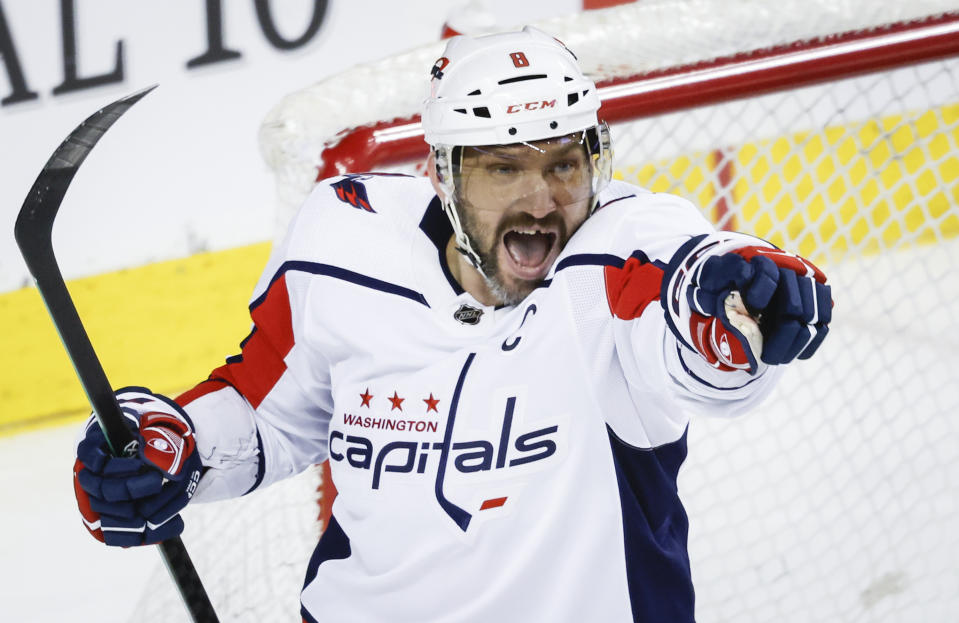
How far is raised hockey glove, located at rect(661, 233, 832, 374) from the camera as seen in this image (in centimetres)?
77

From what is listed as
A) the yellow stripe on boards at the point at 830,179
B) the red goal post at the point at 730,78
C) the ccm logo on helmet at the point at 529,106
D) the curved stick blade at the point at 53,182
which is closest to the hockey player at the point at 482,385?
the ccm logo on helmet at the point at 529,106

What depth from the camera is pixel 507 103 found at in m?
1.17

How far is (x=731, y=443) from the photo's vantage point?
8.32 ft

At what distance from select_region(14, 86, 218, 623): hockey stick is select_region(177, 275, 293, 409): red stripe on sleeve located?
0.54 ft

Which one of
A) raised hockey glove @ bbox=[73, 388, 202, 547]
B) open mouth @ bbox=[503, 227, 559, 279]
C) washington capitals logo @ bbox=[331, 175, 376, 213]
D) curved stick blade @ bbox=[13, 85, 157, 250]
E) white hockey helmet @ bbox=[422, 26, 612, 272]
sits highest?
white hockey helmet @ bbox=[422, 26, 612, 272]

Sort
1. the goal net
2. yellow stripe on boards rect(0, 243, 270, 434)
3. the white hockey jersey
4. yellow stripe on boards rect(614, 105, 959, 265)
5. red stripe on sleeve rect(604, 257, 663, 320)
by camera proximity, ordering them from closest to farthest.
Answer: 1. red stripe on sleeve rect(604, 257, 663, 320)
2. the white hockey jersey
3. the goal net
4. yellow stripe on boards rect(614, 105, 959, 265)
5. yellow stripe on boards rect(0, 243, 270, 434)

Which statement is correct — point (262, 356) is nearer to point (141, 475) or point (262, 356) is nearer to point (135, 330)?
point (141, 475)

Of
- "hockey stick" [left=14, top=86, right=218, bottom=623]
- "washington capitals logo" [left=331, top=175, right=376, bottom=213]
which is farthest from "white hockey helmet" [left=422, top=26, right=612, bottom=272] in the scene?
"hockey stick" [left=14, top=86, right=218, bottom=623]

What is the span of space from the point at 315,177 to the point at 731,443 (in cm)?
147

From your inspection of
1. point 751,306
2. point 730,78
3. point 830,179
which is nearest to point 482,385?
point 751,306

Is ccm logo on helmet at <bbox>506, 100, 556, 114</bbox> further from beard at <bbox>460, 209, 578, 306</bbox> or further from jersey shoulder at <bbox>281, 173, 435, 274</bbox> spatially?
jersey shoulder at <bbox>281, 173, 435, 274</bbox>

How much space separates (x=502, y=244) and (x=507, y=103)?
17 cm

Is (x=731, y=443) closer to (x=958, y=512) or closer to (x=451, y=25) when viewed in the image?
(x=958, y=512)

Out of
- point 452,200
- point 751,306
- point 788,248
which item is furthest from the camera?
point 788,248
